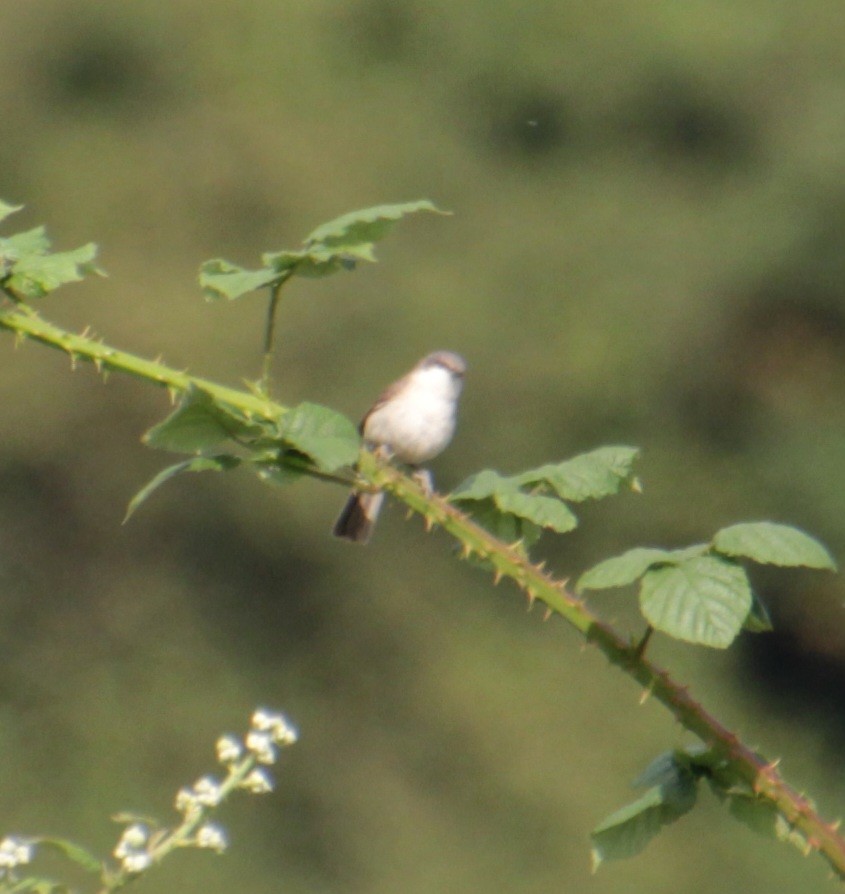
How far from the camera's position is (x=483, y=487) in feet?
5.24

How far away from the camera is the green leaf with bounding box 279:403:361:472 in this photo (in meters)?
1.46

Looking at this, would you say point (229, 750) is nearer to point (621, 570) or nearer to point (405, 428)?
point (621, 570)

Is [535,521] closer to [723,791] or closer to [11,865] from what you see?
[723,791]

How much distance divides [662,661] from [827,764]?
3.16 ft

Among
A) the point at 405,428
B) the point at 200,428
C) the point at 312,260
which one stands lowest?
the point at 200,428

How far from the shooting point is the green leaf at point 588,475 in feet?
5.36

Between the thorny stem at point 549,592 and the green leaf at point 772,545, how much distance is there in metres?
0.13

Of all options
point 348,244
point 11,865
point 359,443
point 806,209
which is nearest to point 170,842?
point 11,865

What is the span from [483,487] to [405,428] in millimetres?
2561

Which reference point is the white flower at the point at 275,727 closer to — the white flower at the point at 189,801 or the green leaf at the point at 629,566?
the white flower at the point at 189,801

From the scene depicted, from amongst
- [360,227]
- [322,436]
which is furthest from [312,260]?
[322,436]

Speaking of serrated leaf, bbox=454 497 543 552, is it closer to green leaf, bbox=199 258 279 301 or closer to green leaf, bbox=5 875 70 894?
green leaf, bbox=199 258 279 301

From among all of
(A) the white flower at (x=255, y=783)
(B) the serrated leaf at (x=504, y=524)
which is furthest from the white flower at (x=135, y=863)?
(B) the serrated leaf at (x=504, y=524)

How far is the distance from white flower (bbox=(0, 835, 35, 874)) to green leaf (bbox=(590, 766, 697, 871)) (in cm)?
47
